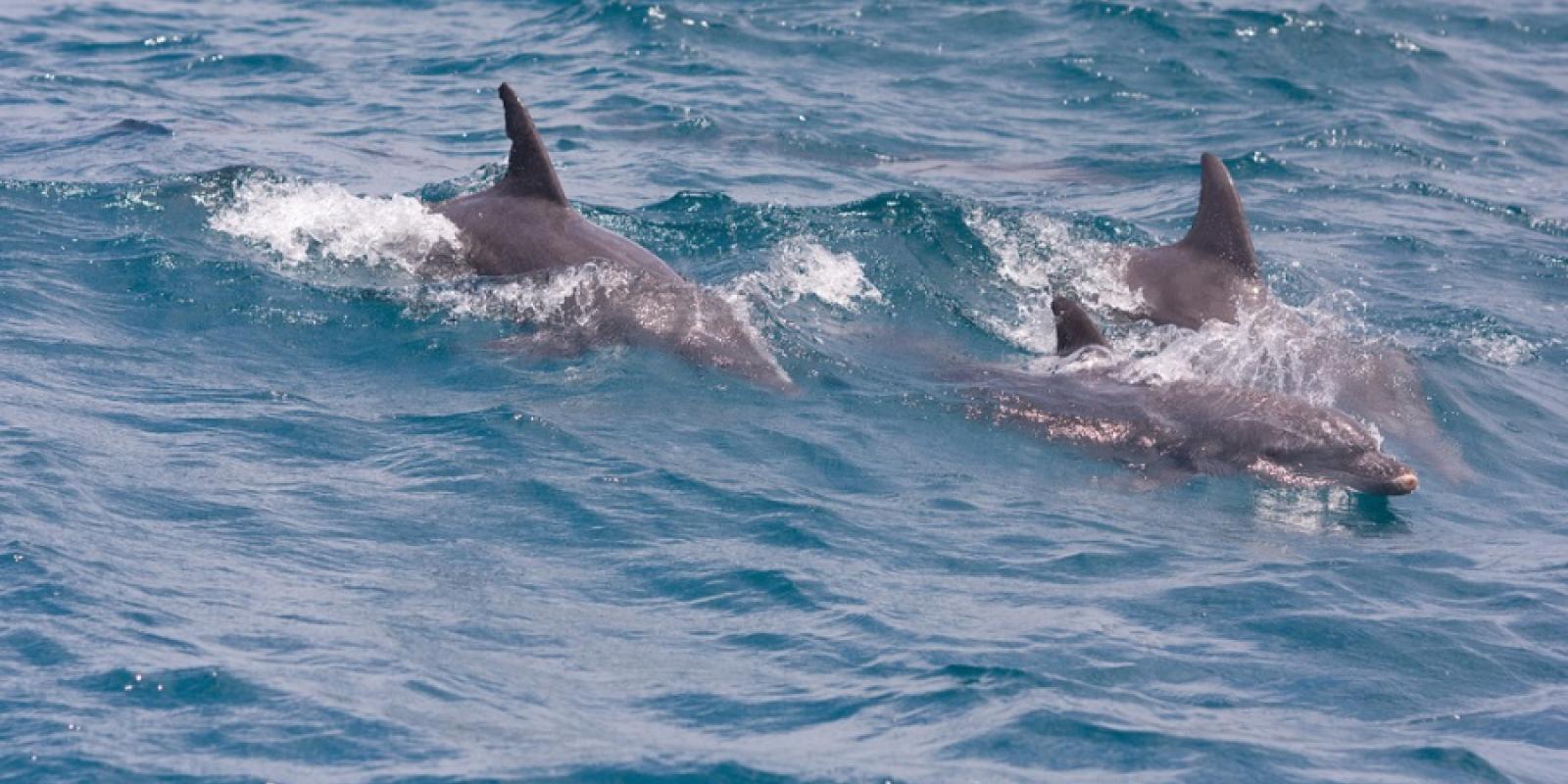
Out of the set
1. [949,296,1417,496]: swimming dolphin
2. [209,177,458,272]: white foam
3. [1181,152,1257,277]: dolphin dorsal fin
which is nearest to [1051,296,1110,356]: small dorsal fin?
[949,296,1417,496]: swimming dolphin

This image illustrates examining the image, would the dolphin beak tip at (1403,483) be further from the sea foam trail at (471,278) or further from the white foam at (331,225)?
the white foam at (331,225)

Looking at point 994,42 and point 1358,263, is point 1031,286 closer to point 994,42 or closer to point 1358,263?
point 1358,263

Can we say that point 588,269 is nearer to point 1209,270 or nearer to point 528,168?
point 528,168

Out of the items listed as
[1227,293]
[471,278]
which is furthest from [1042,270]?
[471,278]

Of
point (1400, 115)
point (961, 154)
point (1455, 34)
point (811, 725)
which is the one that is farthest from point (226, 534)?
point (1455, 34)

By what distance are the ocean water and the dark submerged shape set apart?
1.24ft

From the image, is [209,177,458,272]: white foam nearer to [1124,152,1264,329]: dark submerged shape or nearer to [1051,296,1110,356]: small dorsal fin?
[1051,296,1110,356]: small dorsal fin

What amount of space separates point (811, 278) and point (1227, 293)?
12.7 feet

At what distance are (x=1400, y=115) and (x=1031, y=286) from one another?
37.5ft

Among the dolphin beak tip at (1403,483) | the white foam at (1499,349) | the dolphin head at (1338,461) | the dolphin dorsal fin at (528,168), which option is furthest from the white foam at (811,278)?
the white foam at (1499,349)

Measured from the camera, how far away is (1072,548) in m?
11.4

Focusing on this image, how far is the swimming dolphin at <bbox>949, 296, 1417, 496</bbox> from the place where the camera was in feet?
42.7

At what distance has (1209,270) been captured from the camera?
1608cm

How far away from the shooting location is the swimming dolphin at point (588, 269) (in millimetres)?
A: 14188
